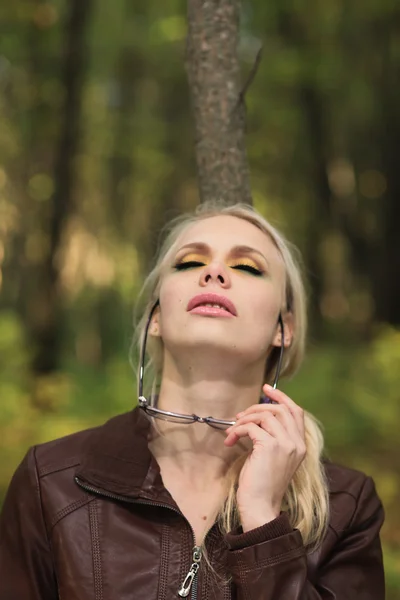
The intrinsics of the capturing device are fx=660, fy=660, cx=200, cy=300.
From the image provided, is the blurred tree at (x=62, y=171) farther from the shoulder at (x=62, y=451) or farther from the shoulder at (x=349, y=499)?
the shoulder at (x=349, y=499)

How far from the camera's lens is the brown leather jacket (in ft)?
5.03

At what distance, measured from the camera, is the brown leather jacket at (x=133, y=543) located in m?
1.53

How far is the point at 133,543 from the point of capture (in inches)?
65.6

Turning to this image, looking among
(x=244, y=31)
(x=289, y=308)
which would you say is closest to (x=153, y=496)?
(x=289, y=308)

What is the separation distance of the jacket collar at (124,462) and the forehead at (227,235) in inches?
21.1

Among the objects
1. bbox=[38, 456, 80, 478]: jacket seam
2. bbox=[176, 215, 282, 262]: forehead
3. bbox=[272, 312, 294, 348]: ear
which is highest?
bbox=[176, 215, 282, 262]: forehead

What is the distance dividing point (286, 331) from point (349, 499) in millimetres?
530

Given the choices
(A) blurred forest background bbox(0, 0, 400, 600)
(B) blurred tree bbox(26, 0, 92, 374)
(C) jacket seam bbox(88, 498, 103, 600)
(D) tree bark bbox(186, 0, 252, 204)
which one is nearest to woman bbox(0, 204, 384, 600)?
(C) jacket seam bbox(88, 498, 103, 600)

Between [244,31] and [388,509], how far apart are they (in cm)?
479

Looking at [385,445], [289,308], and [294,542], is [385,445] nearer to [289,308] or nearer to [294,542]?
[289,308]

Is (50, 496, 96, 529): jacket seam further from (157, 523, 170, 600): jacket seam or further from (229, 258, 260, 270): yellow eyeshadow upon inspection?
(229, 258, 260, 270): yellow eyeshadow

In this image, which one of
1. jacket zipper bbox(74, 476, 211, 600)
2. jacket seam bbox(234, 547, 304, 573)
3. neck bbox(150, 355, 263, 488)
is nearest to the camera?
jacket seam bbox(234, 547, 304, 573)

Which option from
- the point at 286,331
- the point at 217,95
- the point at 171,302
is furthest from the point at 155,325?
the point at 217,95

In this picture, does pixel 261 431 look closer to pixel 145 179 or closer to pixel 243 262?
pixel 243 262
